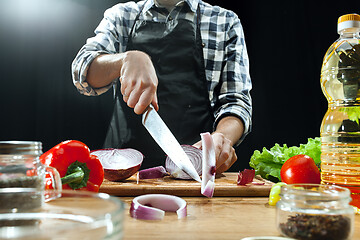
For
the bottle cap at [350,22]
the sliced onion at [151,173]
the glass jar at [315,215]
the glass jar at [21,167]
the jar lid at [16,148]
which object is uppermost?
the bottle cap at [350,22]

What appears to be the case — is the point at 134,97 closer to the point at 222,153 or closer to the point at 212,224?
the point at 222,153

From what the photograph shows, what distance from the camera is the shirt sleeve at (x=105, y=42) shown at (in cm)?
213

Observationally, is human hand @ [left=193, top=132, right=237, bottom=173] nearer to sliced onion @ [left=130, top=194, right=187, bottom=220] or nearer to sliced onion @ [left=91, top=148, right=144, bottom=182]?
sliced onion @ [left=91, top=148, right=144, bottom=182]

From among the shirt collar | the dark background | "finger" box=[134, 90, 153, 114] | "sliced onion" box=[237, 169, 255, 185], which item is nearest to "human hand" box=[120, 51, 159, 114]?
"finger" box=[134, 90, 153, 114]

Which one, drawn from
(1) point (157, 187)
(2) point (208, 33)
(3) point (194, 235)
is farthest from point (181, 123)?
(3) point (194, 235)

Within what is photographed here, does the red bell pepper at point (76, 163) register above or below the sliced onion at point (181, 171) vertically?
above

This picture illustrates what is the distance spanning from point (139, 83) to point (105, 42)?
908mm

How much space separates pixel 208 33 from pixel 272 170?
1173mm

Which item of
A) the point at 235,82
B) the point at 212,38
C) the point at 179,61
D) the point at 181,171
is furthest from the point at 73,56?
the point at 181,171

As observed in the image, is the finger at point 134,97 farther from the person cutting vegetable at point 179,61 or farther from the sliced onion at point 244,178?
the person cutting vegetable at point 179,61

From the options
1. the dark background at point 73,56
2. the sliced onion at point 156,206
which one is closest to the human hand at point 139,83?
the sliced onion at point 156,206

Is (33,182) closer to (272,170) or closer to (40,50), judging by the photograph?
(272,170)

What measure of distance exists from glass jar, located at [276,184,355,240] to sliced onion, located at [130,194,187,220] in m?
0.28

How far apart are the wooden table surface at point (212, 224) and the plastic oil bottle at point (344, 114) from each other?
160 millimetres
